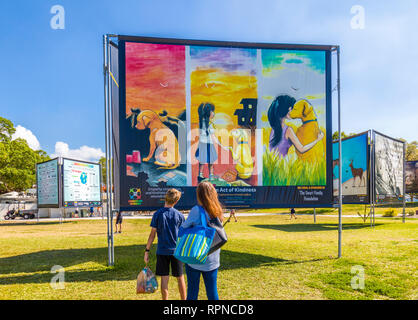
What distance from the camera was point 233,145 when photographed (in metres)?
9.55

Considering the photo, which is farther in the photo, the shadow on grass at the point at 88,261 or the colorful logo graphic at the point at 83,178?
the colorful logo graphic at the point at 83,178

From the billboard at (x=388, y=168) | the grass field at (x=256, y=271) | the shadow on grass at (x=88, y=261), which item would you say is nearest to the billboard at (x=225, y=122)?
the shadow on grass at (x=88, y=261)

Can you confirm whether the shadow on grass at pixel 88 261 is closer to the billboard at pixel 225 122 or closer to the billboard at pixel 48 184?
the billboard at pixel 225 122

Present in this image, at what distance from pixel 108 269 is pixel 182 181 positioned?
3.34 metres

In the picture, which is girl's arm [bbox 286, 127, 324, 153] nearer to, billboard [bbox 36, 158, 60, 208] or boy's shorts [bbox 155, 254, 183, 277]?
boy's shorts [bbox 155, 254, 183, 277]

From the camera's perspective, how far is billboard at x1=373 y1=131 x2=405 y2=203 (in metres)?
21.3

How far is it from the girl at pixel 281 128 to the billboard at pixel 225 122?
0.03 metres

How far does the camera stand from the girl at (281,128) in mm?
9797

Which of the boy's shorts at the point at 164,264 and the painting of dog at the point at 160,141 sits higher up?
the painting of dog at the point at 160,141

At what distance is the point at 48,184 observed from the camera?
29266mm

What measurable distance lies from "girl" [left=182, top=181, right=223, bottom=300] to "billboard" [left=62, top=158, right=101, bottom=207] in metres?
27.9

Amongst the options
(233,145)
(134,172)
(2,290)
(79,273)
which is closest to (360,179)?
(233,145)
